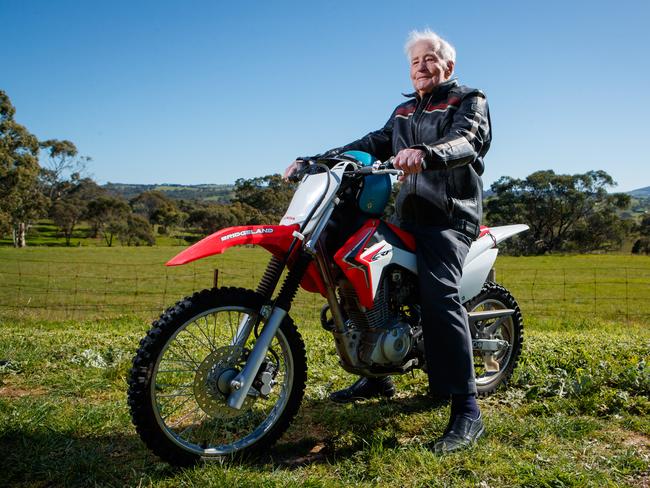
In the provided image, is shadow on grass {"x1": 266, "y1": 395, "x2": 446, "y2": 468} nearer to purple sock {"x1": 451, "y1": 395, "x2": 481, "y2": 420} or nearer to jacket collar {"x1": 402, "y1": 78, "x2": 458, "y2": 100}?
purple sock {"x1": 451, "y1": 395, "x2": 481, "y2": 420}

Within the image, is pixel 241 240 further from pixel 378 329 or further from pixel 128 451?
pixel 128 451

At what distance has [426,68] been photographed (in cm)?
359

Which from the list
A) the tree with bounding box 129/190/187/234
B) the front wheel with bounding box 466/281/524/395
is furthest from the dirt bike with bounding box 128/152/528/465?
the tree with bounding box 129/190/187/234

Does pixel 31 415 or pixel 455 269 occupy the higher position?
pixel 455 269

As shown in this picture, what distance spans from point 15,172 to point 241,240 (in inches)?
1919

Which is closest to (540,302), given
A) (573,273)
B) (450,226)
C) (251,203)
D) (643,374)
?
(573,273)

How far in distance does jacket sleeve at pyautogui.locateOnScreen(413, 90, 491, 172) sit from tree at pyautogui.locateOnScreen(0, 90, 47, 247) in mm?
48727

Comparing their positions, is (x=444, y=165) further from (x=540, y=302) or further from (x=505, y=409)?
(x=540, y=302)

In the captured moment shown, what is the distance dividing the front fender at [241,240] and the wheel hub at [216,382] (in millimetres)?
547

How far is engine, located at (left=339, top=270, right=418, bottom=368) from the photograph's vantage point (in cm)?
341

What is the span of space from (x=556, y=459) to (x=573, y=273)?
39.9m

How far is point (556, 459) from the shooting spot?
10.2 feet

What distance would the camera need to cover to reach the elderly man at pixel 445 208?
336cm

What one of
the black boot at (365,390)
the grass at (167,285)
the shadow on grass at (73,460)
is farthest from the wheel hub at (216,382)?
the grass at (167,285)
